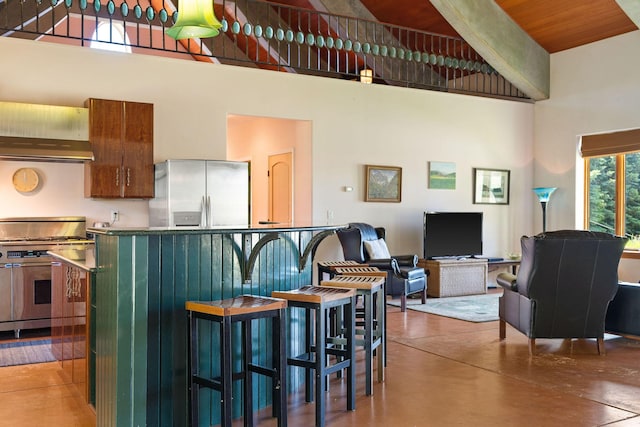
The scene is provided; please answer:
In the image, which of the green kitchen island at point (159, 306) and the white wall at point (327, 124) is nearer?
the green kitchen island at point (159, 306)

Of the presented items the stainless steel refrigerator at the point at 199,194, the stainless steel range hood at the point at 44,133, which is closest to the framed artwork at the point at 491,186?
the stainless steel refrigerator at the point at 199,194

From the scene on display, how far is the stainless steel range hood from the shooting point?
18.6 ft

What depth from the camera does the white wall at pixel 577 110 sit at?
8320 millimetres

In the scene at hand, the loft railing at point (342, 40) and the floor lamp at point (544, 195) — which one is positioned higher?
the loft railing at point (342, 40)

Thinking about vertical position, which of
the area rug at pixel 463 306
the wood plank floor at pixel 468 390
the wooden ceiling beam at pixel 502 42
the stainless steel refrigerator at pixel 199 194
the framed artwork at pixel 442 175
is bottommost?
the wood plank floor at pixel 468 390

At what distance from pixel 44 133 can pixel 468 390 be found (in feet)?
14.9

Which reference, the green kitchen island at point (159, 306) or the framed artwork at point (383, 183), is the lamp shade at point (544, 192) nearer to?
the framed artwork at point (383, 183)

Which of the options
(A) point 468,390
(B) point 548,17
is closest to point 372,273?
(A) point 468,390

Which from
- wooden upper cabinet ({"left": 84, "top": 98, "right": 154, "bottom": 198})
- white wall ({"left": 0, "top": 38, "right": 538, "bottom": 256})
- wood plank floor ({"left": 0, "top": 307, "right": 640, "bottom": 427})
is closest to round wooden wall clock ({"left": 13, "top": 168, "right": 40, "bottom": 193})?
white wall ({"left": 0, "top": 38, "right": 538, "bottom": 256})

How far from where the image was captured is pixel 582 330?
16.1 feet

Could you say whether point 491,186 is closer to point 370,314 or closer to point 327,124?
point 327,124

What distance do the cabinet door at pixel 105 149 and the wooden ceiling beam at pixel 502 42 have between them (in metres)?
4.27

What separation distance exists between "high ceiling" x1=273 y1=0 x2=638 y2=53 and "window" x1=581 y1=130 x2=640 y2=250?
1455mm

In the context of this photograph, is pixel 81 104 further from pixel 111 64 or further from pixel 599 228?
pixel 599 228
